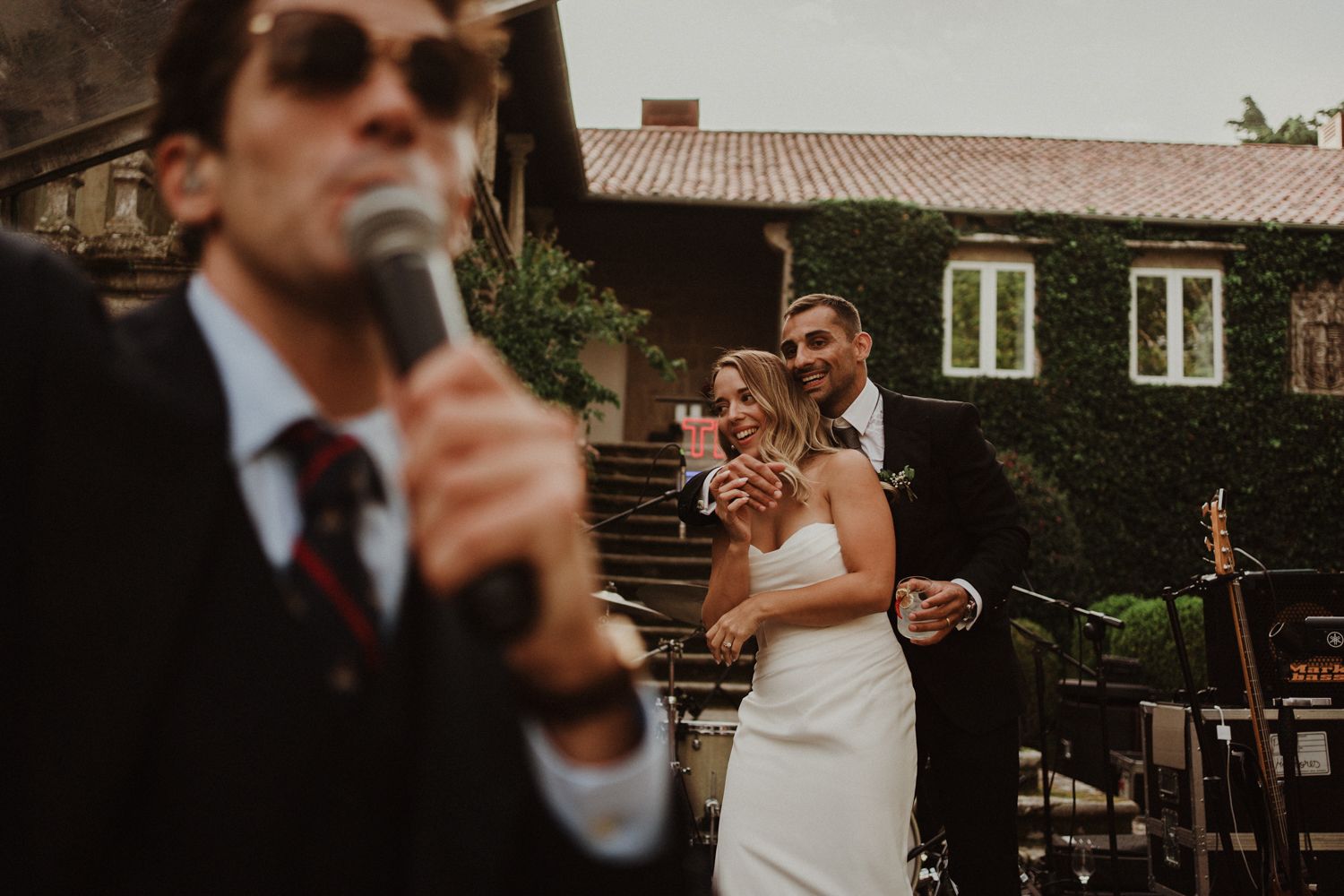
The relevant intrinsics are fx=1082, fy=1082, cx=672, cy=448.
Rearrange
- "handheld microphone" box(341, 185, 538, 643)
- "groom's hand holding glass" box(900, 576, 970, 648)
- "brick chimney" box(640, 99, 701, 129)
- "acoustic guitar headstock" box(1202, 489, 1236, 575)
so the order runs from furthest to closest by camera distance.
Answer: "brick chimney" box(640, 99, 701, 129)
"acoustic guitar headstock" box(1202, 489, 1236, 575)
"groom's hand holding glass" box(900, 576, 970, 648)
"handheld microphone" box(341, 185, 538, 643)

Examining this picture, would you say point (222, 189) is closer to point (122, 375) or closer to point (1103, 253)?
point (122, 375)

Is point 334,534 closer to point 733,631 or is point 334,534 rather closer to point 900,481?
point 733,631

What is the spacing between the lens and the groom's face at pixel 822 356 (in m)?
4.25

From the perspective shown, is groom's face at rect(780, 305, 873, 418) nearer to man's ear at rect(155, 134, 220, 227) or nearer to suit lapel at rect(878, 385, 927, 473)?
suit lapel at rect(878, 385, 927, 473)

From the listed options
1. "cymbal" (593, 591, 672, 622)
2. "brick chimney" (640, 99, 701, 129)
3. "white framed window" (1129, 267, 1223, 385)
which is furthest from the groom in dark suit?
"brick chimney" (640, 99, 701, 129)

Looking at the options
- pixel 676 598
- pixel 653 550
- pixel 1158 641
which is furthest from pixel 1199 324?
pixel 676 598

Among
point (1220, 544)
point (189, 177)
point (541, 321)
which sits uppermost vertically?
point (541, 321)

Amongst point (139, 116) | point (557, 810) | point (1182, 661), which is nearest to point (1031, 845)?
point (1182, 661)

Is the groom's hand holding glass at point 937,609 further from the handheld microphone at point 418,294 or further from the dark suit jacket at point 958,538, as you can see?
the handheld microphone at point 418,294

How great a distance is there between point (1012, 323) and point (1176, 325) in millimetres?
2671

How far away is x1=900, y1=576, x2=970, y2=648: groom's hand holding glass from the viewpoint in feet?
12.3

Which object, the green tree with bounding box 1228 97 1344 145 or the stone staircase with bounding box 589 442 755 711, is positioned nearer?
the stone staircase with bounding box 589 442 755 711

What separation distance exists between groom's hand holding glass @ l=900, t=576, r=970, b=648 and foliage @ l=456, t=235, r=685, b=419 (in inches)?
213

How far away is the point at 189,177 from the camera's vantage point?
92cm
